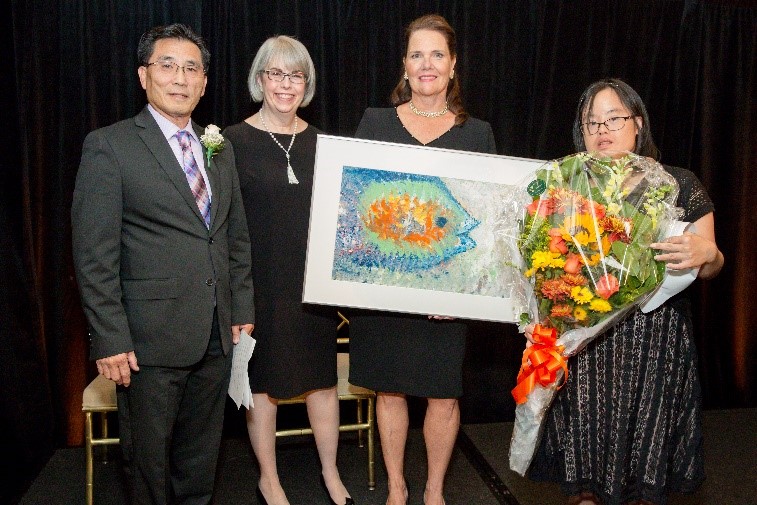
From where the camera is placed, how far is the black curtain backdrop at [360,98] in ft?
10.3

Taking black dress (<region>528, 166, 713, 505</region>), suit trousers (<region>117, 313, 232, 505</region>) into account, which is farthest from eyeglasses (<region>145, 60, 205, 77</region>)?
black dress (<region>528, 166, 713, 505</region>)

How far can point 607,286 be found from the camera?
1789mm

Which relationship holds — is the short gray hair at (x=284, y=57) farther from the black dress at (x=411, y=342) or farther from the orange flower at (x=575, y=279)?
the orange flower at (x=575, y=279)

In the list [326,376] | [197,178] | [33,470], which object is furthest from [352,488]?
[197,178]

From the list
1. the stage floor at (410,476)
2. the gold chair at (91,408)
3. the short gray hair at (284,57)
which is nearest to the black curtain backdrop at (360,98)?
the stage floor at (410,476)

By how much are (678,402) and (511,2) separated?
252 centimetres

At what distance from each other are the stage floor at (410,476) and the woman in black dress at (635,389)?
990 millimetres

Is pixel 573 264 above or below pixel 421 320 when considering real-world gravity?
above

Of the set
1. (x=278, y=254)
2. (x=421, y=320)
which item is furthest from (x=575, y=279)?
(x=278, y=254)

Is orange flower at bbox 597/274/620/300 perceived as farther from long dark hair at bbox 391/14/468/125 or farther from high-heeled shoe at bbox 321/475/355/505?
high-heeled shoe at bbox 321/475/355/505

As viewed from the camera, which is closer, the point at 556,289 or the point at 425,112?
the point at 556,289

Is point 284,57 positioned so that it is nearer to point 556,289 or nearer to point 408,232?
point 408,232

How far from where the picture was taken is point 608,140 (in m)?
2.08

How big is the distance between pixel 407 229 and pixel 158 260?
33.7 inches
